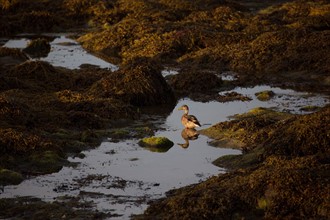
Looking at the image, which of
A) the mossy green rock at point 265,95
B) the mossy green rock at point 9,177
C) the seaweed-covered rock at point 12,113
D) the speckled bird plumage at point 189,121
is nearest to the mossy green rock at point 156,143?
the speckled bird plumage at point 189,121

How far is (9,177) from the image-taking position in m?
13.8

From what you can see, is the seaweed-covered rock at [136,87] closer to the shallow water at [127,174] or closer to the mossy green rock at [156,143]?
the shallow water at [127,174]

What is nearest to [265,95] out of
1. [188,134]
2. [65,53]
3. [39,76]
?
[188,134]

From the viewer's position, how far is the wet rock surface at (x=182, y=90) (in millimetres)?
11703

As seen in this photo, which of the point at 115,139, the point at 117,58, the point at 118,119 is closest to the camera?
the point at 115,139

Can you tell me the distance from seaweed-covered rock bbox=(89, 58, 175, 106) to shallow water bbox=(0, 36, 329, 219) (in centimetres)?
65

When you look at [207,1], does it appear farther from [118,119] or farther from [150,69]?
[118,119]

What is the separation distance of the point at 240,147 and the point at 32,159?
3990 millimetres

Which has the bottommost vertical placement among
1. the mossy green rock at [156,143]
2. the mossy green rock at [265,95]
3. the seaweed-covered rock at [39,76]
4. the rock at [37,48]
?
the mossy green rock at [265,95]

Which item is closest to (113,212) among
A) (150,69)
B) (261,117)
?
(261,117)

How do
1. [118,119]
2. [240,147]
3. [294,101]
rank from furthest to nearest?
[294,101]
[118,119]
[240,147]

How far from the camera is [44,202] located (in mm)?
12609

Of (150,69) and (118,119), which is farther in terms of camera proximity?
(150,69)

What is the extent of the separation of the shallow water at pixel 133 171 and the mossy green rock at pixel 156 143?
0.14 metres
